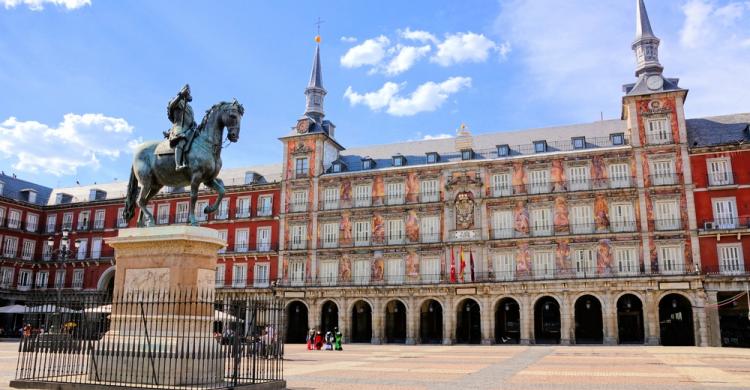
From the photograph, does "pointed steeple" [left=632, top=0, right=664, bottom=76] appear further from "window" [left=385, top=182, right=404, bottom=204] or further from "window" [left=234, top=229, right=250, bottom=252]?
"window" [left=234, top=229, right=250, bottom=252]

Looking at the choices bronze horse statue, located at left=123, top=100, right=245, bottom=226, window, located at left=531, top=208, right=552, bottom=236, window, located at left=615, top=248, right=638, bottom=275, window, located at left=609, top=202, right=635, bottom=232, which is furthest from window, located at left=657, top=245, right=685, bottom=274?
bronze horse statue, located at left=123, top=100, right=245, bottom=226

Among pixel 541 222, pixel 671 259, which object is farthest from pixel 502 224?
pixel 671 259

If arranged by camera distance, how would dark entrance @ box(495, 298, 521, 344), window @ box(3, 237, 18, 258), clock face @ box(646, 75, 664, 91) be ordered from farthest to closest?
1. window @ box(3, 237, 18, 258)
2. dark entrance @ box(495, 298, 521, 344)
3. clock face @ box(646, 75, 664, 91)

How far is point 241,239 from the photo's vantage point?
163 ft

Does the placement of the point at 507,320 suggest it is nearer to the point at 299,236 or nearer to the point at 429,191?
the point at 429,191

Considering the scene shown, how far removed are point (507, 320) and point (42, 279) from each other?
4172 cm

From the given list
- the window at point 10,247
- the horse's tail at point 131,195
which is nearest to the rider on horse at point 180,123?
the horse's tail at point 131,195

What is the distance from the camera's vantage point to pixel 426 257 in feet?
144

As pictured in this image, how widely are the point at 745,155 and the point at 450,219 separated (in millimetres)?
19565

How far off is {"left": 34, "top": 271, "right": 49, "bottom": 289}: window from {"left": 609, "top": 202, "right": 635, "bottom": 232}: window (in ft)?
A: 159

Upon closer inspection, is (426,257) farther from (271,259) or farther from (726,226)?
(726,226)

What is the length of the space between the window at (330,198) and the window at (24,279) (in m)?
29.0

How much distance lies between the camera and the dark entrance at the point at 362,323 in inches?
1864

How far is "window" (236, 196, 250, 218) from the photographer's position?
164 ft
